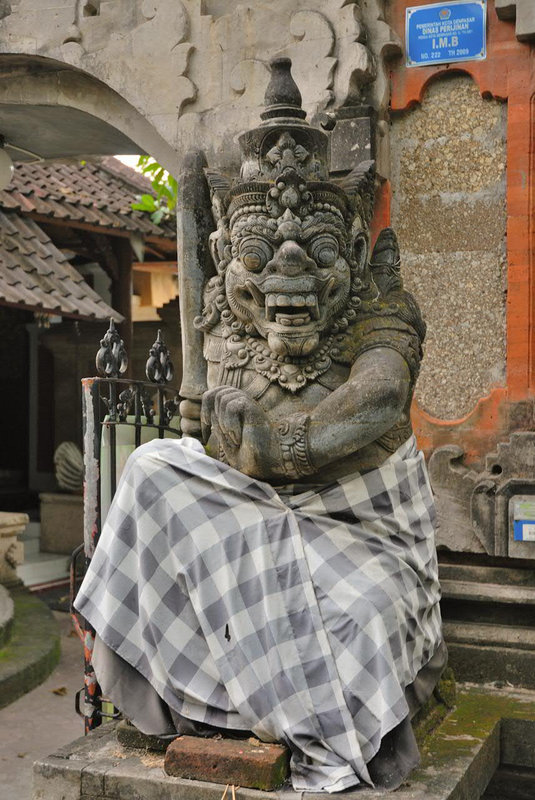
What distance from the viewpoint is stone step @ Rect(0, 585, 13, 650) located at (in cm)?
684

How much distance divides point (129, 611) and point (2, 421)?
10.0 metres

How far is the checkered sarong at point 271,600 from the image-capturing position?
2922 mm

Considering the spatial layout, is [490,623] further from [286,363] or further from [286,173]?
[286,173]

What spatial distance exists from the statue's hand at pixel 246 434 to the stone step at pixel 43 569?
22.4 feet

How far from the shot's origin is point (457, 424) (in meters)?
4.32

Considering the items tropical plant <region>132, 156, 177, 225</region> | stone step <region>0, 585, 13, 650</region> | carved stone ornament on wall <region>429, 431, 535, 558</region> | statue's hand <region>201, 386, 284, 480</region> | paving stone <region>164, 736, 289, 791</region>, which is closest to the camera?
paving stone <region>164, 736, 289, 791</region>

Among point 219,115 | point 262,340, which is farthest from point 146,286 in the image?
point 262,340

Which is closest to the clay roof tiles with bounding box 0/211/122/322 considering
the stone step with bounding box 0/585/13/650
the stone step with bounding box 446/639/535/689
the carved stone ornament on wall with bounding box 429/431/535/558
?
the stone step with bounding box 0/585/13/650

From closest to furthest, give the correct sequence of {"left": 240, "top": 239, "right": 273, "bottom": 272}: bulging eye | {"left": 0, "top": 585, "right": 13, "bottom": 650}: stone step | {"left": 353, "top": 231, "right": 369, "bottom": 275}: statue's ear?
{"left": 240, "top": 239, "right": 273, "bottom": 272}: bulging eye, {"left": 353, "top": 231, "right": 369, "bottom": 275}: statue's ear, {"left": 0, "top": 585, "right": 13, "bottom": 650}: stone step

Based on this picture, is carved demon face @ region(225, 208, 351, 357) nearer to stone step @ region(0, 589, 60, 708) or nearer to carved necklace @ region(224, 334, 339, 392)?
carved necklace @ region(224, 334, 339, 392)

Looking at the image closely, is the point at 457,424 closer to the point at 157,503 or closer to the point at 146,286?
the point at 157,503

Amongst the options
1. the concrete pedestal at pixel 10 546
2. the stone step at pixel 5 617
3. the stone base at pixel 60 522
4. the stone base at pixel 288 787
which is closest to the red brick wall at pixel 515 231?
the stone base at pixel 288 787

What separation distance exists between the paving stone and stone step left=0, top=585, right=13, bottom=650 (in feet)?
13.5

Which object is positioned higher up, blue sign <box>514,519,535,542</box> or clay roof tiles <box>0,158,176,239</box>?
clay roof tiles <box>0,158,176,239</box>
